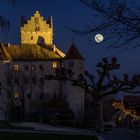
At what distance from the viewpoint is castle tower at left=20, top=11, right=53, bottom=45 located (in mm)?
128250

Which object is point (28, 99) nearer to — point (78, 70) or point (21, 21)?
point (78, 70)

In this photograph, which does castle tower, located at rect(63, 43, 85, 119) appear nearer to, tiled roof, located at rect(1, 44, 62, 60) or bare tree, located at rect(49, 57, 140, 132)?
tiled roof, located at rect(1, 44, 62, 60)

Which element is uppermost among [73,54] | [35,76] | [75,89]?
[73,54]

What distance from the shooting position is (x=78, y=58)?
110 meters

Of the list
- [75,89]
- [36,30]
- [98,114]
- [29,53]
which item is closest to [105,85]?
[98,114]

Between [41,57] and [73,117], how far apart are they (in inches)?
758

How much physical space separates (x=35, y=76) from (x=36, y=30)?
2323cm

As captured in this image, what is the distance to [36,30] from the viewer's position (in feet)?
429

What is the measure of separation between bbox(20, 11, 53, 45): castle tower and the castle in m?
5.96

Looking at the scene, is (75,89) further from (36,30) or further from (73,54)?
(36,30)

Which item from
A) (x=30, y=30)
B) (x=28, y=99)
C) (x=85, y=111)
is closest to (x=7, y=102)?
(x=28, y=99)

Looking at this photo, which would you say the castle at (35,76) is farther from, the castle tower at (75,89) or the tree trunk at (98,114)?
the tree trunk at (98,114)

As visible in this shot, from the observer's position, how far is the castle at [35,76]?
10406 cm

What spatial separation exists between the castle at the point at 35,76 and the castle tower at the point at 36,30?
5.96m
